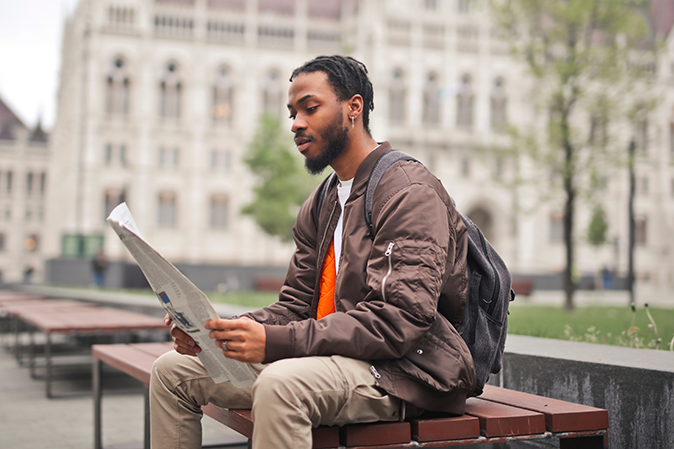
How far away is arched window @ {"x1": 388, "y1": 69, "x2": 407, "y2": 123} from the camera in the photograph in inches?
1703

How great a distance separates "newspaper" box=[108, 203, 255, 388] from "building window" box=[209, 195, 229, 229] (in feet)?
131

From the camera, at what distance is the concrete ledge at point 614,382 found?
8.20ft

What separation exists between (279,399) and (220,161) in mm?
41073

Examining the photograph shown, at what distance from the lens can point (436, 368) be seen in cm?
192

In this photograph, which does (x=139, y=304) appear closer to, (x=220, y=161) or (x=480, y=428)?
(x=480, y=428)

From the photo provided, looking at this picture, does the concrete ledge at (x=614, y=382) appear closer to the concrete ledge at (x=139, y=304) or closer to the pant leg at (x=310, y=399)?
the pant leg at (x=310, y=399)

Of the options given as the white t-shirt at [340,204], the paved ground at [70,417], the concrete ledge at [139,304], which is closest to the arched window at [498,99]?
the concrete ledge at [139,304]

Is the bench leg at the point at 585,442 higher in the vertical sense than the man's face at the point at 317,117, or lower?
lower

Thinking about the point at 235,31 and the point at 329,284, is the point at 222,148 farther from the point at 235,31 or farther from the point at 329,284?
the point at 329,284

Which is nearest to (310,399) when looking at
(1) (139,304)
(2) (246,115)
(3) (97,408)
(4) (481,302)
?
(4) (481,302)

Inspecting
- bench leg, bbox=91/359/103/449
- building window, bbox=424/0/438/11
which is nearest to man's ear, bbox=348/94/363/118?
bench leg, bbox=91/359/103/449

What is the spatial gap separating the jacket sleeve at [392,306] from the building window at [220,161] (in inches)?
1602

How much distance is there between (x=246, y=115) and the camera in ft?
139

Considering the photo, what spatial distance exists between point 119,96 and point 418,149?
19028 mm
